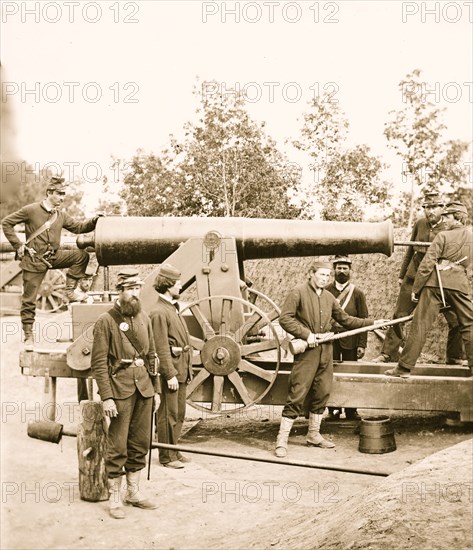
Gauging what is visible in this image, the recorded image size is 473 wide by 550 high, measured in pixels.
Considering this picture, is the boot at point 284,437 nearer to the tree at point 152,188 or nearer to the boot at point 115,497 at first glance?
the boot at point 115,497

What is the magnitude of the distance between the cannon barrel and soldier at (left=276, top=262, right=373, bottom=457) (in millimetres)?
706

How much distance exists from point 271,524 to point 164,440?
193 centimetres

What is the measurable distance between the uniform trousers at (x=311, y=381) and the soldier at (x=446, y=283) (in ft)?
2.66

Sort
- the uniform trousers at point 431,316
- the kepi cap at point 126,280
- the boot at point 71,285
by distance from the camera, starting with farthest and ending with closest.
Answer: the boot at point 71,285 < the uniform trousers at point 431,316 < the kepi cap at point 126,280

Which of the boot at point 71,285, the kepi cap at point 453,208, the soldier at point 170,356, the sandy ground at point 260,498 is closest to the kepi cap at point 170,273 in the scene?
the soldier at point 170,356

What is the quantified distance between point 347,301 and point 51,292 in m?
12.1

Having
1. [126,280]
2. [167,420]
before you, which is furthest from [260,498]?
[126,280]

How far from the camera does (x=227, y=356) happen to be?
7.64 m

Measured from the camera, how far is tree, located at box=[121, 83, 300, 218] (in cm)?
912

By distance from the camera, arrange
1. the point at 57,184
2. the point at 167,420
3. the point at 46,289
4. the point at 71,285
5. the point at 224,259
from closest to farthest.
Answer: the point at 167,420 → the point at 224,259 → the point at 57,184 → the point at 71,285 → the point at 46,289

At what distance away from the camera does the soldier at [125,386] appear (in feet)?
18.2

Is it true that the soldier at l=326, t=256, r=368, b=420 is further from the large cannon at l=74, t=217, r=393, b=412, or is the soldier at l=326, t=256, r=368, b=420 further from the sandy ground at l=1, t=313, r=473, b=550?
the sandy ground at l=1, t=313, r=473, b=550

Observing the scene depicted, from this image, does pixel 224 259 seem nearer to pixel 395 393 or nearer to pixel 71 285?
pixel 395 393

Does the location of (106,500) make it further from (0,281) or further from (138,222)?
(0,281)
